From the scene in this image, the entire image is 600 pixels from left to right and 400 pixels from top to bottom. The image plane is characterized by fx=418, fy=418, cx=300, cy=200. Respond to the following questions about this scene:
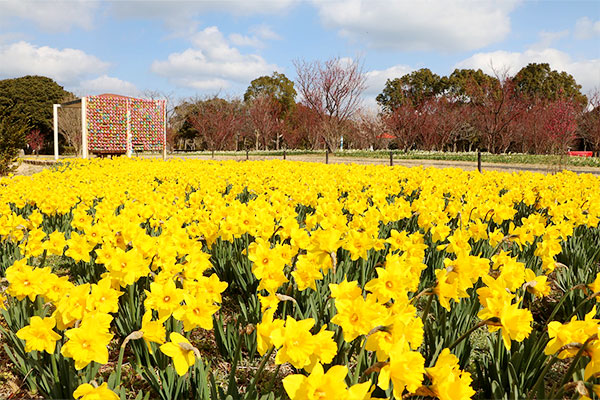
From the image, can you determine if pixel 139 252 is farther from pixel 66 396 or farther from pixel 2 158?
pixel 2 158

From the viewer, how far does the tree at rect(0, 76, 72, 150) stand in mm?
40600

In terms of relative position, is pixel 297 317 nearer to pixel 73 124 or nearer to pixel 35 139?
pixel 73 124

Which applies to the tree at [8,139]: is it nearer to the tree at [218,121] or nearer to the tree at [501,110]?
the tree at [218,121]

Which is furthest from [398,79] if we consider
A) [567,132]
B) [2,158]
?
[2,158]

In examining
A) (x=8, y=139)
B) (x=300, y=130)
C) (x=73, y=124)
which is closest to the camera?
(x=8, y=139)

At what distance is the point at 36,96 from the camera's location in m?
41.9

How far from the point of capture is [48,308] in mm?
2262

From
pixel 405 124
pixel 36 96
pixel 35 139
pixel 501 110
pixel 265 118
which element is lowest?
pixel 35 139

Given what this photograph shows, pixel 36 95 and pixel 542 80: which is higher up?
pixel 542 80

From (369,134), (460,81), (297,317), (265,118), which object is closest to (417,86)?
(460,81)

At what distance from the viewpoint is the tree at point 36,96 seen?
40600mm

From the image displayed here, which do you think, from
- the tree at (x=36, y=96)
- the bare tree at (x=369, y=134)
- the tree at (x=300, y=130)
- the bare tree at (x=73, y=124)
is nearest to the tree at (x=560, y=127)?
the bare tree at (x=369, y=134)

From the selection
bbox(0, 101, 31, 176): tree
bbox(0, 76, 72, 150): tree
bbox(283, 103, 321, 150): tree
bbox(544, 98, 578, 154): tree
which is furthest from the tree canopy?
bbox(544, 98, 578, 154): tree

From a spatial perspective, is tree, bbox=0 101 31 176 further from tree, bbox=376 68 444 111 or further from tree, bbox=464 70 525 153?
tree, bbox=376 68 444 111
